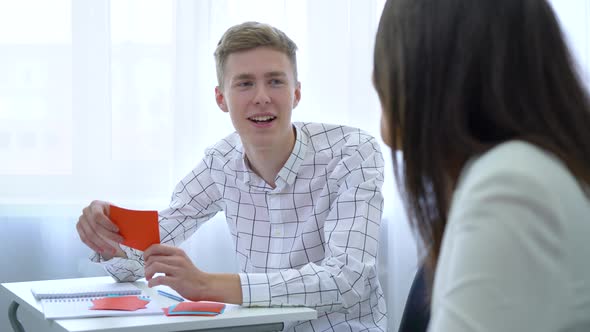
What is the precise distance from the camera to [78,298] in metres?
1.85

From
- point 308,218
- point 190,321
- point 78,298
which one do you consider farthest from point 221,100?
point 190,321

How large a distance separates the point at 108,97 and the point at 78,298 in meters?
1.40

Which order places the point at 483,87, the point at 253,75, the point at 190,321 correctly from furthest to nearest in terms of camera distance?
the point at 253,75 < the point at 190,321 < the point at 483,87

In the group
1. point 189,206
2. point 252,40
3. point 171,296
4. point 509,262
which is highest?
point 252,40

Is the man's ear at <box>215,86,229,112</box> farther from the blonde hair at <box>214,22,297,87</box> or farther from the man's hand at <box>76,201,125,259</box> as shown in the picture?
the man's hand at <box>76,201,125,259</box>

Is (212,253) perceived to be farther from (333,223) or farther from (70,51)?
(333,223)

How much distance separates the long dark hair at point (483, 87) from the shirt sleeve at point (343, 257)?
0.95 m

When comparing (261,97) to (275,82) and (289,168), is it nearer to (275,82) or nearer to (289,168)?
(275,82)

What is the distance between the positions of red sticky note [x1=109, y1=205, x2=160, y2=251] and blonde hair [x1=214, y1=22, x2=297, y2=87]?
2.34 feet

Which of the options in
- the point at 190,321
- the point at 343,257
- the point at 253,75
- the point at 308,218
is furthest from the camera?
the point at 253,75

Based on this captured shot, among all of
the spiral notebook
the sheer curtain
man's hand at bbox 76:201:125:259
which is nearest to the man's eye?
man's hand at bbox 76:201:125:259

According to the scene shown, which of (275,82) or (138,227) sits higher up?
(275,82)

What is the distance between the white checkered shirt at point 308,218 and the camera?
191cm

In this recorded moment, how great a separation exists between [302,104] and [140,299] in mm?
1664
